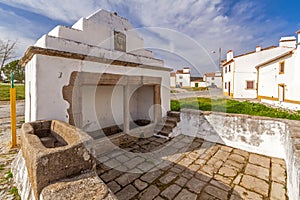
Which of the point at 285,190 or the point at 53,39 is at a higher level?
the point at 53,39

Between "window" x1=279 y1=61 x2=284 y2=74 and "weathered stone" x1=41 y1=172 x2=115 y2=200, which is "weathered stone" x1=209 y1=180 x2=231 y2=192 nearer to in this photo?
"weathered stone" x1=41 y1=172 x2=115 y2=200

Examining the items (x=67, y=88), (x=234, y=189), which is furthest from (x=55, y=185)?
(x=234, y=189)

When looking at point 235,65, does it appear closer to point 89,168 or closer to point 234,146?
point 234,146

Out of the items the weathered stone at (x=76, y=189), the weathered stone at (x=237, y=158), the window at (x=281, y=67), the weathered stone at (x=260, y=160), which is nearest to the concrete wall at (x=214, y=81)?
the window at (x=281, y=67)

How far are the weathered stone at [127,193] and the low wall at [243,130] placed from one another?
373 centimetres

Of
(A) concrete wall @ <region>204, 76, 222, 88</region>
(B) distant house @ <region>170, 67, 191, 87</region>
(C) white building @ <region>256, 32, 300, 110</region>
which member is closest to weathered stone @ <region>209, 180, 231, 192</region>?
(C) white building @ <region>256, 32, 300, 110</region>

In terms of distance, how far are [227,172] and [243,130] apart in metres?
2.16

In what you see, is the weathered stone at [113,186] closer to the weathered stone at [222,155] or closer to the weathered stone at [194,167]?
the weathered stone at [194,167]

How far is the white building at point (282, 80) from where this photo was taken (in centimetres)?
1017

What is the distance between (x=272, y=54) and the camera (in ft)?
55.3

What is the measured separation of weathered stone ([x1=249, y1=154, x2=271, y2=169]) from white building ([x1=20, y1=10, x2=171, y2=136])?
3765mm

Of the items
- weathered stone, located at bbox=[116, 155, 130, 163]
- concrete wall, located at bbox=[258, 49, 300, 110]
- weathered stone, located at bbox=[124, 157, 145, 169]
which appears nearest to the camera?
weathered stone, located at bbox=[124, 157, 145, 169]

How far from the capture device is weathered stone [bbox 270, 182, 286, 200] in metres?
2.92

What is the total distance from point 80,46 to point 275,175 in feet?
20.7
